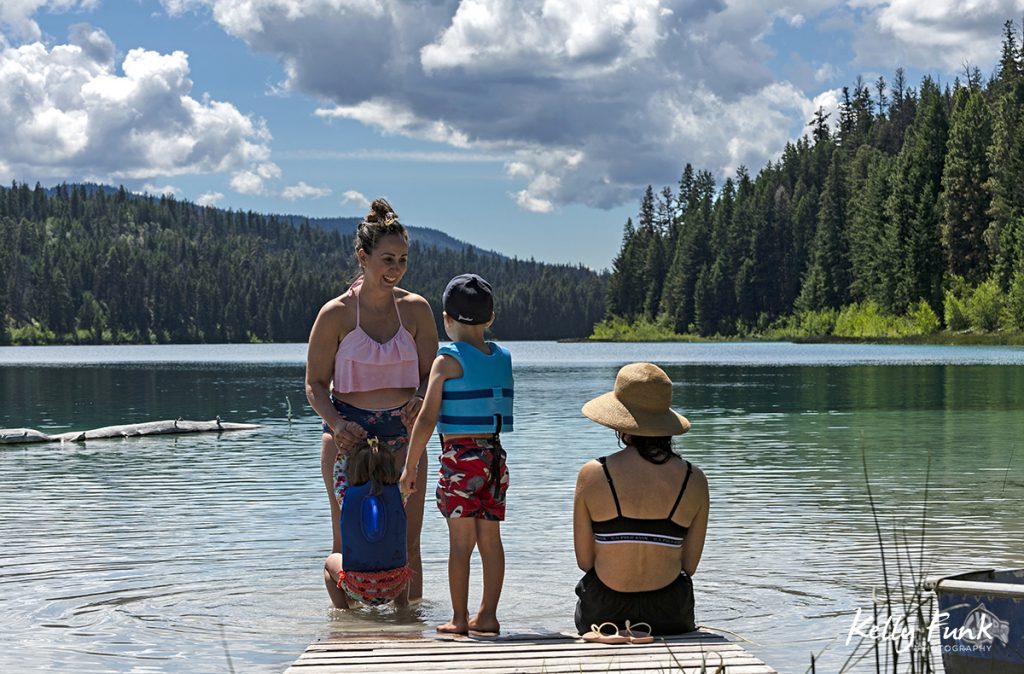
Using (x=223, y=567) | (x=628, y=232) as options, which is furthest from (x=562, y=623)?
(x=628, y=232)

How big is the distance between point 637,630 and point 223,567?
5.68 metres

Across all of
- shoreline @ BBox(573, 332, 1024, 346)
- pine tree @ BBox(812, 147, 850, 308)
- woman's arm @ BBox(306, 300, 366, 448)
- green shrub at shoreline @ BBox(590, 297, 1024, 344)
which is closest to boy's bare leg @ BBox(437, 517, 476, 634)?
woman's arm @ BBox(306, 300, 366, 448)

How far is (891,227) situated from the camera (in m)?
117

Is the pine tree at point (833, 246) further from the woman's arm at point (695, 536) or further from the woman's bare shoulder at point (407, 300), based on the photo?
the woman's arm at point (695, 536)

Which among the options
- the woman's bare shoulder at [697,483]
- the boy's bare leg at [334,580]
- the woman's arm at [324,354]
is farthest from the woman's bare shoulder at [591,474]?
the boy's bare leg at [334,580]

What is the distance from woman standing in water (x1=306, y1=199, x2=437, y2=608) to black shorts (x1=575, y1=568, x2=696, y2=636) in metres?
1.98

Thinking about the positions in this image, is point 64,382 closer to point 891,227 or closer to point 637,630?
point 637,630

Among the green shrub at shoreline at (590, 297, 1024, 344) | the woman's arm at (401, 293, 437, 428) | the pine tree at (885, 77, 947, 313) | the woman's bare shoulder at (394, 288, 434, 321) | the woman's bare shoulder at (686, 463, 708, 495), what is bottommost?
the woman's bare shoulder at (686, 463, 708, 495)

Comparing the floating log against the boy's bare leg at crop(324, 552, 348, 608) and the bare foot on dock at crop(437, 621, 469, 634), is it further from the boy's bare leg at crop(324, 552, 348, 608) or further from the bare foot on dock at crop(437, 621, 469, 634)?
the bare foot on dock at crop(437, 621, 469, 634)

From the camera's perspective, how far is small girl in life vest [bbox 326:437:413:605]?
8.16 meters

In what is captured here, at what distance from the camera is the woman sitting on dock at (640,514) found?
6.75 meters

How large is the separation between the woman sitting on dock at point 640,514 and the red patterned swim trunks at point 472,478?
86 cm

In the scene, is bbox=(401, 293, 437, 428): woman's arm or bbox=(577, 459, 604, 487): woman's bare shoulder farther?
bbox=(401, 293, 437, 428): woman's arm

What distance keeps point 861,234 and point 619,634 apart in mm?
127821
